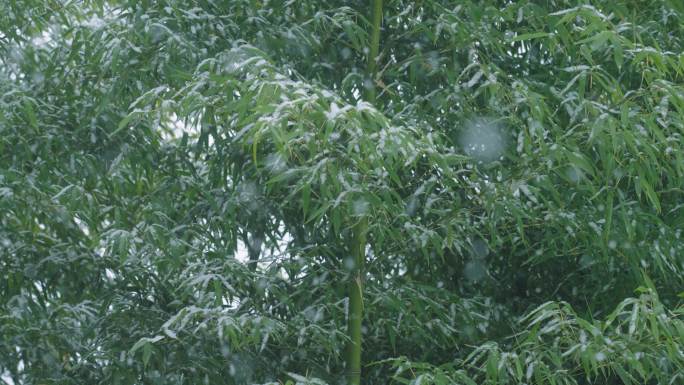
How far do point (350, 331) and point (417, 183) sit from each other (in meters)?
0.46

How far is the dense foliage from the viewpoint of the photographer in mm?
2564

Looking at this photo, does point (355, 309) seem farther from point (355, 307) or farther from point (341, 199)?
point (341, 199)

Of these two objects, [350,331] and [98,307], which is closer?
[350,331]

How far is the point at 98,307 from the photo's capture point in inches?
122

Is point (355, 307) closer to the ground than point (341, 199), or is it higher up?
closer to the ground

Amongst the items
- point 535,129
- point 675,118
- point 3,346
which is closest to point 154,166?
point 3,346

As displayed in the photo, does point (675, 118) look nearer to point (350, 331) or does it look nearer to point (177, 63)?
point (350, 331)

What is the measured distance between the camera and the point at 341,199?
2420 mm

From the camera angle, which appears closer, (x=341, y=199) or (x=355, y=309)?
(x=341, y=199)

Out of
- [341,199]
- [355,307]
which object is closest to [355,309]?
[355,307]

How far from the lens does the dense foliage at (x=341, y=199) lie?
2.56 meters

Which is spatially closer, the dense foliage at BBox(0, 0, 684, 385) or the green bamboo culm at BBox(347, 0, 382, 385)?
the dense foliage at BBox(0, 0, 684, 385)

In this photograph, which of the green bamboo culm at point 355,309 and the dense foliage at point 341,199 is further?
the green bamboo culm at point 355,309

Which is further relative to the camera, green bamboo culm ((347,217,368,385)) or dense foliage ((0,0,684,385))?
green bamboo culm ((347,217,368,385))
